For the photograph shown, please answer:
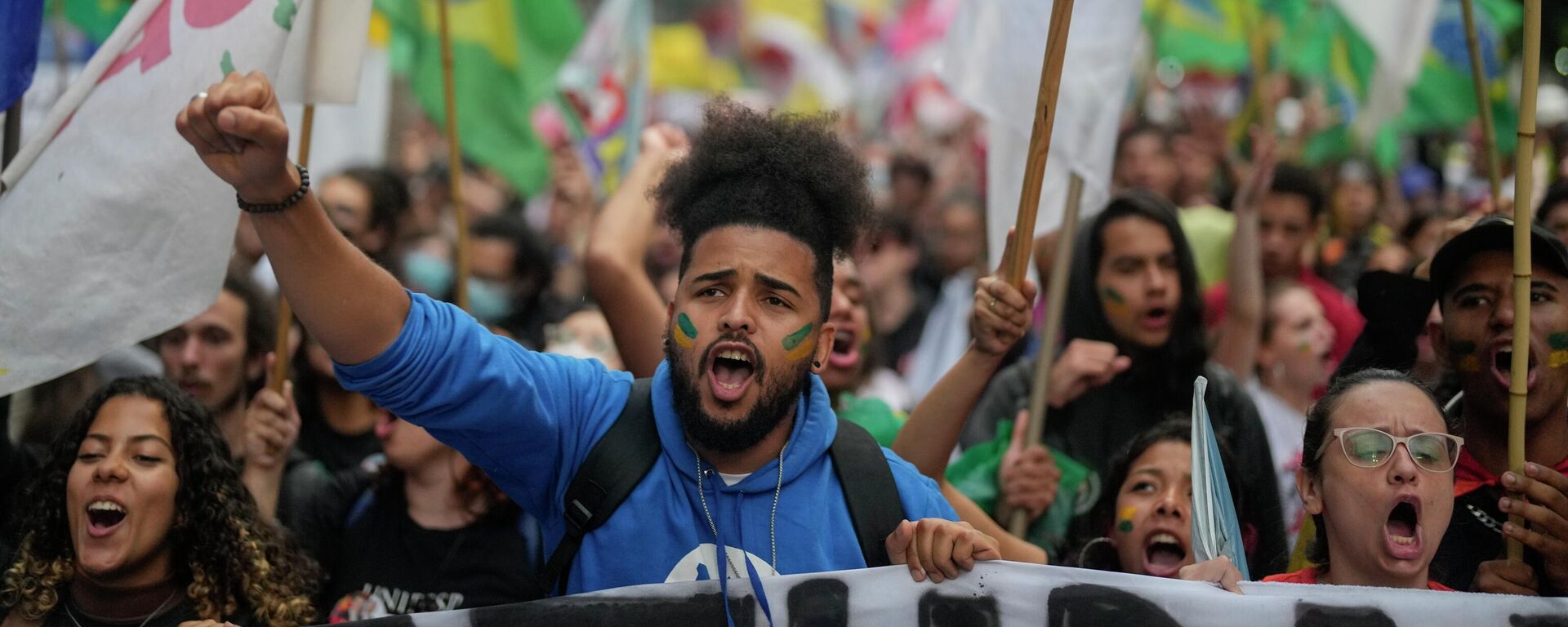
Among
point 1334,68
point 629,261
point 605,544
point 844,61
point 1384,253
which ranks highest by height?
point 844,61

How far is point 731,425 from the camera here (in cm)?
260

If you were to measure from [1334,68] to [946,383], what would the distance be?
566 centimetres

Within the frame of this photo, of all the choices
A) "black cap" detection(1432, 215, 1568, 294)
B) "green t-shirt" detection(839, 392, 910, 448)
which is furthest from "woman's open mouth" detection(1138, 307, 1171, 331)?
"black cap" detection(1432, 215, 1568, 294)

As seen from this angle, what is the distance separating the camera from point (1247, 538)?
3.43m

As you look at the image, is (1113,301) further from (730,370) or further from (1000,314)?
(730,370)

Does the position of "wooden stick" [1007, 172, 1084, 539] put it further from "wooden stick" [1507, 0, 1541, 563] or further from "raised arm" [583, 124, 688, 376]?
"wooden stick" [1507, 0, 1541, 563]

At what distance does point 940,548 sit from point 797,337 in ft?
1.51

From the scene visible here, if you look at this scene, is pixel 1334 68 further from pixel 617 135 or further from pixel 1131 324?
pixel 1131 324

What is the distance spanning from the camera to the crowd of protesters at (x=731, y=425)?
249cm

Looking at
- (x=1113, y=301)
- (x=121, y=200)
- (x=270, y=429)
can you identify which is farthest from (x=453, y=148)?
(x=1113, y=301)

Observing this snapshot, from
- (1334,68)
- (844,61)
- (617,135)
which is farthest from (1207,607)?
(844,61)

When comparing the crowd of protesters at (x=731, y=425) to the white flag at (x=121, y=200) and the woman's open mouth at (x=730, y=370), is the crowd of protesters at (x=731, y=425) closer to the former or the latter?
the woman's open mouth at (x=730, y=370)

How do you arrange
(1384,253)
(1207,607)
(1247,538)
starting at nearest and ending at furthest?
(1207,607), (1247,538), (1384,253)

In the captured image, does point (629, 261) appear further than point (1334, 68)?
No
